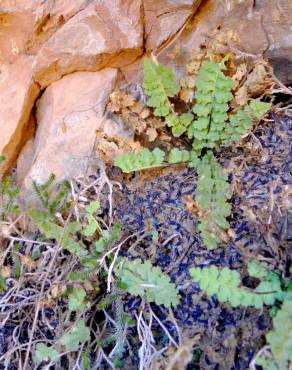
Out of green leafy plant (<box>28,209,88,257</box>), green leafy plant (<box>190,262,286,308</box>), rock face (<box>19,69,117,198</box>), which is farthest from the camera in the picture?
rock face (<box>19,69,117,198</box>)

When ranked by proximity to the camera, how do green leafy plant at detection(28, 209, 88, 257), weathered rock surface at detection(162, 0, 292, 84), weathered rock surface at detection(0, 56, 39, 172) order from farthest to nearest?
weathered rock surface at detection(0, 56, 39, 172) → weathered rock surface at detection(162, 0, 292, 84) → green leafy plant at detection(28, 209, 88, 257)

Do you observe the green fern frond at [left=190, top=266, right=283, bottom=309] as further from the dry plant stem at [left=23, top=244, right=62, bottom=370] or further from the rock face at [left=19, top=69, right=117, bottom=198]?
the rock face at [left=19, top=69, right=117, bottom=198]

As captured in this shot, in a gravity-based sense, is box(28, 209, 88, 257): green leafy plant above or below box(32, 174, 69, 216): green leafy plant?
below

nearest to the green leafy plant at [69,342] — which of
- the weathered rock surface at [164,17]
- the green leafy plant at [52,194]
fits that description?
the green leafy plant at [52,194]

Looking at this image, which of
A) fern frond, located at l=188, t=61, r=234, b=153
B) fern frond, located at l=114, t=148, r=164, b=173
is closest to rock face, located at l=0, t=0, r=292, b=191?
fern frond, located at l=114, t=148, r=164, b=173

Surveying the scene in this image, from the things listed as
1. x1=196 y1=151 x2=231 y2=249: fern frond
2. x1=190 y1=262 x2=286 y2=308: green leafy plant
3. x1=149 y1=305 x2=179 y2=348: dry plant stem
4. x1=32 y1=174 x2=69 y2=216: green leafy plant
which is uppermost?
x1=32 y1=174 x2=69 y2=216: green leafy plant

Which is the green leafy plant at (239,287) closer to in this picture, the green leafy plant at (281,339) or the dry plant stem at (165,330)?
the green leafy plant at (281,339)

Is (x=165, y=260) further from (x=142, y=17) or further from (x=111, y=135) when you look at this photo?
(x=142, y=17)

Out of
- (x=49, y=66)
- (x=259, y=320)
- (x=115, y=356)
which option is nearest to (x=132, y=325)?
(x=115, y=356)
